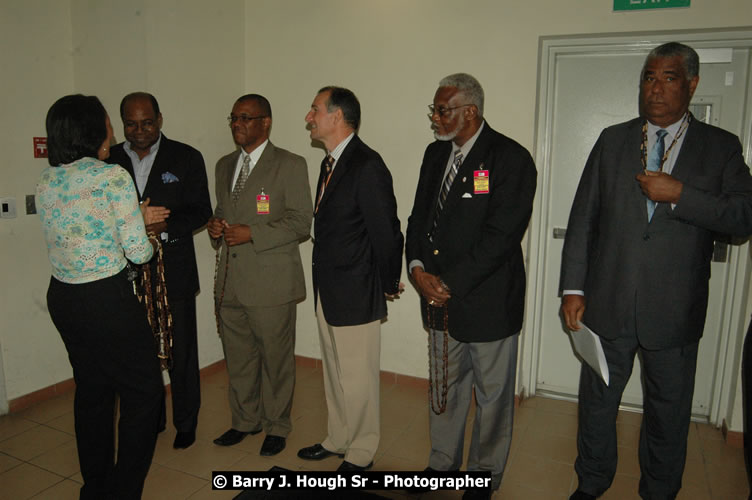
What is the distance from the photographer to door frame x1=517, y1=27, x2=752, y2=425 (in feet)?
10.3

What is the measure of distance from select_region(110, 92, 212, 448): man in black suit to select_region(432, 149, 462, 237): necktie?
1.33 metres

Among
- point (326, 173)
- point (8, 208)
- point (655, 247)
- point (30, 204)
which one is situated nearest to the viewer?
point (655, 247)

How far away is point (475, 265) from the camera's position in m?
2.38

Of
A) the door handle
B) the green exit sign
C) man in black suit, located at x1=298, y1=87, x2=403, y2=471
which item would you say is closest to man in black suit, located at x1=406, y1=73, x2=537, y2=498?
man in black suit, located at x1=298, y1=87, x2=403, y2=471

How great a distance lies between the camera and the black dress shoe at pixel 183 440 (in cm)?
302

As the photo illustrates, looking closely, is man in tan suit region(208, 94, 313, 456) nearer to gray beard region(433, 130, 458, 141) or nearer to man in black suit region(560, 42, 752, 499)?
gray beard region(433, 130, 458, 141)

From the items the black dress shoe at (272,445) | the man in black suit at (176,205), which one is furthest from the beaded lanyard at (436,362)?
the man in black suit at (176,205)

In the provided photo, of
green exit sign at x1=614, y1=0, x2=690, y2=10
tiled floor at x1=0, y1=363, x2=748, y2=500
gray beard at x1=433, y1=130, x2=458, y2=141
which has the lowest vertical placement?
tiled floor at x1=0, y1=363, x2=748, y2=500

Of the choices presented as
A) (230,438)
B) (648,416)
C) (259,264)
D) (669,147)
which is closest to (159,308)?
(259,264)

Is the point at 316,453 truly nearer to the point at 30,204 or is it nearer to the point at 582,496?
the point at 582,496

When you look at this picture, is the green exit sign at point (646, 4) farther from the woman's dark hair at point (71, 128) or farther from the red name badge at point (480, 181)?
the woman's dark hair at point (71, 128)

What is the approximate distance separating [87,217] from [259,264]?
3.33 feet

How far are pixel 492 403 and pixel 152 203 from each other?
2.01 metres

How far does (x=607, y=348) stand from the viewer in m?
2.43
